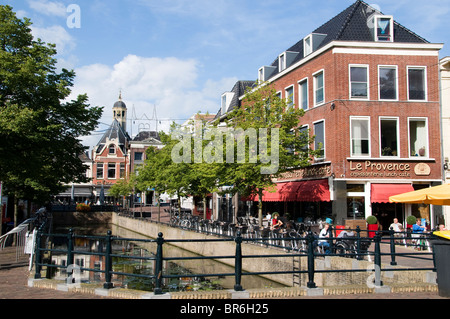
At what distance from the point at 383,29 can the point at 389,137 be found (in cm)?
615

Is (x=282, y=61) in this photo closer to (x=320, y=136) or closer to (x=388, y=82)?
(x=320, y=136)

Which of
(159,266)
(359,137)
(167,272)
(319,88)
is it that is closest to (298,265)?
(167,272)

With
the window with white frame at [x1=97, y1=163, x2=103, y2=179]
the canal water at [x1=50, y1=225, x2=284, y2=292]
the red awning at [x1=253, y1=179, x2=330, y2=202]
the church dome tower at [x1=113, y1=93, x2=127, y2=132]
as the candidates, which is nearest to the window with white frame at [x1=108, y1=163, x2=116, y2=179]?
the window with white frame at [x1=97, y1=163, x2=103, y2=179]

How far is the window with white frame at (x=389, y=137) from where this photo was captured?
23.4 meters

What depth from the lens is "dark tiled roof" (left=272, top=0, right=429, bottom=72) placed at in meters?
24.4

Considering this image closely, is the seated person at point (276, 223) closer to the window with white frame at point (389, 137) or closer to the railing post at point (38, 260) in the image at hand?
the window with white frame at point (389, 137)

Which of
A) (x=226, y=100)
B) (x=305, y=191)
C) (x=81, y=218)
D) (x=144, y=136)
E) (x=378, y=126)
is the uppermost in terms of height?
(x=144, y=136)

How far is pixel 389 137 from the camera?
23562 millimetres

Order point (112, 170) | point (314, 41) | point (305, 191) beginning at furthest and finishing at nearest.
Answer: point (112, 170) → point (314, 41) → point (305, 191)

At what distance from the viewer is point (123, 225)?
1679 inches

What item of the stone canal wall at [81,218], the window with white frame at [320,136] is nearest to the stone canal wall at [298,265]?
the window with white frame at [320,136]
